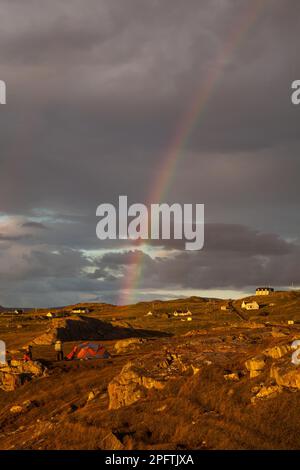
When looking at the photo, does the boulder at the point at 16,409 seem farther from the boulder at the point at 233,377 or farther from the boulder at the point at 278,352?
the boulder at the point at 278,352

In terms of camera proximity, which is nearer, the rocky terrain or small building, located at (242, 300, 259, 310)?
the rocky terrain

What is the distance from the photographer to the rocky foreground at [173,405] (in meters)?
24.5

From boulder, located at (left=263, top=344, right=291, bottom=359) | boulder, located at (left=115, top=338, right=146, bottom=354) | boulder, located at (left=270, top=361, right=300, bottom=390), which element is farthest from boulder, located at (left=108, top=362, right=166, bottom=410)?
boulder, located at (left=115, top=338, right=146, bottom=354)

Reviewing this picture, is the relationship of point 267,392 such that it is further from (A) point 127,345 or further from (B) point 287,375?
(A) point 127,345

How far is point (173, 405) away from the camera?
30.2 metres

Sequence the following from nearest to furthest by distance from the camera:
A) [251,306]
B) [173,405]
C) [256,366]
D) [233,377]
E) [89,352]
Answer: [173,405] → [233,377] → [256,366] → [89,352] → [251,306]

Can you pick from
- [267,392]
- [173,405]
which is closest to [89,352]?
[173,405]

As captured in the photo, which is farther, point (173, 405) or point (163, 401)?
point (163, 401)

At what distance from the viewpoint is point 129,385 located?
121 ft

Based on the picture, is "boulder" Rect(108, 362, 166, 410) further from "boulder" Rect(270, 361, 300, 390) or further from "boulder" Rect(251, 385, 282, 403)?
"boulder" Rect(270, 361, 300, 390)

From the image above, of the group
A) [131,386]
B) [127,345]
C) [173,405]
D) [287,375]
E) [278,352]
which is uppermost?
[278,352]

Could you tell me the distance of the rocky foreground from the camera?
2452cm

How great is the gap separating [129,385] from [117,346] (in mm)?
43461

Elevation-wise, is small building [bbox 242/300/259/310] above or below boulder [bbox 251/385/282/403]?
above
